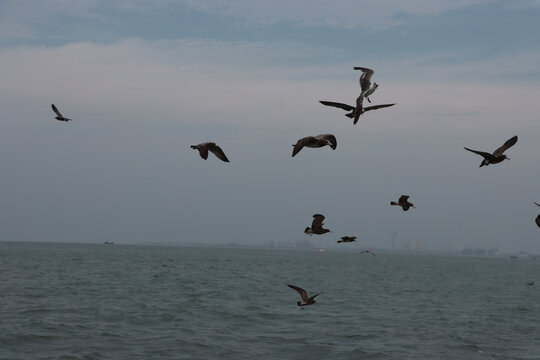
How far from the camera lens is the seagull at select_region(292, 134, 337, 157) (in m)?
11.3

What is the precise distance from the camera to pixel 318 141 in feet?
37.7

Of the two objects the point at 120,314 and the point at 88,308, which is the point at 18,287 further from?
the point at 120,314

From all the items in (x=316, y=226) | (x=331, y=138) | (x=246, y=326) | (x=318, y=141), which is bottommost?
(x=246, y=326)

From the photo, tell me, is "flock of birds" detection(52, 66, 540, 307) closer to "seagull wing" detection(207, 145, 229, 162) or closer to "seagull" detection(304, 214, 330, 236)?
"seagull wing" detection(207, 145, 229, 162)

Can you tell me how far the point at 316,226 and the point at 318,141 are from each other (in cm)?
472

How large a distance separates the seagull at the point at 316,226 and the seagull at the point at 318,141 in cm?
423

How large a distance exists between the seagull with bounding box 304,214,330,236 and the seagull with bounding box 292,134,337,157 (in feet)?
13.9

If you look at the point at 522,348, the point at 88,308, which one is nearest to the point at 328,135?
the point at 522,348

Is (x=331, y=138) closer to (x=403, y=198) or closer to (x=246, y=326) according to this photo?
(x=403, y=198)

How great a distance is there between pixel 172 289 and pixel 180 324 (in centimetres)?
2670

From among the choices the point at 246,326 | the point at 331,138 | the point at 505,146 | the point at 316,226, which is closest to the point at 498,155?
the point at 505,146

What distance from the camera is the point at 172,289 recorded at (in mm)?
65188

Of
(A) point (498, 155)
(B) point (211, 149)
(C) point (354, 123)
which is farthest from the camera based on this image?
(A) point (498, 155)

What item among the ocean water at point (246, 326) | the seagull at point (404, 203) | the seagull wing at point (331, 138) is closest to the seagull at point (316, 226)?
the seagull at point (404, 203)
